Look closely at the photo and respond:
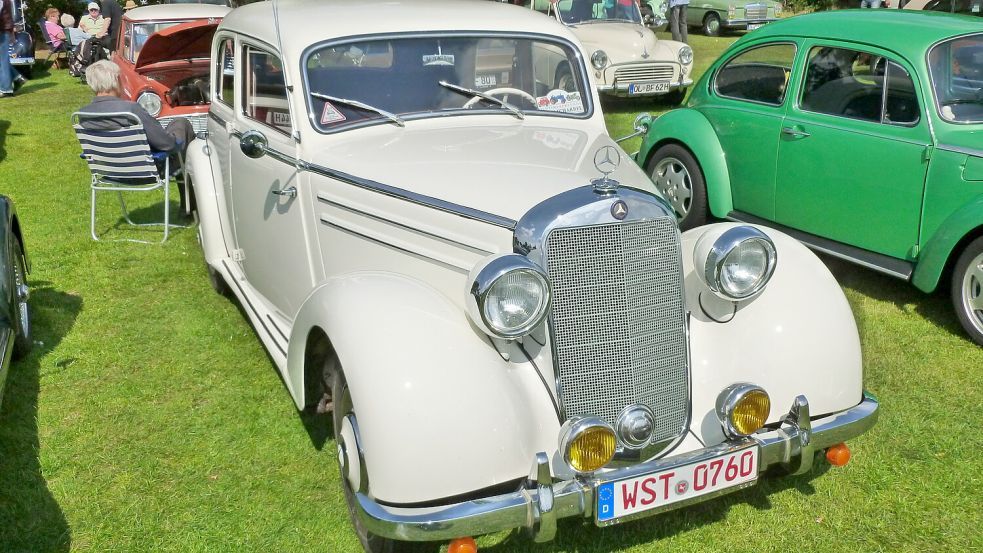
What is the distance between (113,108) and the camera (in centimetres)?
637

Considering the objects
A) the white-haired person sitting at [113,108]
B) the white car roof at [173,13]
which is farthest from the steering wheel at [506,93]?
the white car roof at [173,13]

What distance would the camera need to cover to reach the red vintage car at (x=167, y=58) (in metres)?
9.77

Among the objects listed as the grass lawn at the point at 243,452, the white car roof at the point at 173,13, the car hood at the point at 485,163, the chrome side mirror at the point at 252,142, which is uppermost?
the white car roof at the point at 173,13

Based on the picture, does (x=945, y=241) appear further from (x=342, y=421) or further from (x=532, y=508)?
(x=342, y=421)

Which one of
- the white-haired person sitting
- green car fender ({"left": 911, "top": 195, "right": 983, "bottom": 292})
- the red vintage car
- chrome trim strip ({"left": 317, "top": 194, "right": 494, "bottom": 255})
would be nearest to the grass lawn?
green car fender ({"left": 911, "top": 195, "right": 983, "bottom": 292})

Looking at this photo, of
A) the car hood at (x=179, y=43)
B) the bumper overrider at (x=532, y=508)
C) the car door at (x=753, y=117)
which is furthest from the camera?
the car hood at (x=179, y=43)

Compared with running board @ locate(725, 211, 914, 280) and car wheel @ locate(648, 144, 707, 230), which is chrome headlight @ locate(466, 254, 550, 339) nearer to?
running board @ locate(725, 211, 914, 280)

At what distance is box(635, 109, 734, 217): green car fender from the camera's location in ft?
20.1

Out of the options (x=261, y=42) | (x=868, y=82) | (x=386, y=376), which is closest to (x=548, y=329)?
(x=386, y=376)

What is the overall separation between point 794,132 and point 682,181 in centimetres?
105

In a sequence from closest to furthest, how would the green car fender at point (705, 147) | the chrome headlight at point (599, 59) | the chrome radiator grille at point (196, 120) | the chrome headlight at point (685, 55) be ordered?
the green car fender at point (705, 147)
the chrome radiator grille at point (196, 120)
the chrome headlight at point (599, 59)
the chrome headlight at point (685, 55)

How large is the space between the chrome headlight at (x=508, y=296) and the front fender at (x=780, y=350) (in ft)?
2.49

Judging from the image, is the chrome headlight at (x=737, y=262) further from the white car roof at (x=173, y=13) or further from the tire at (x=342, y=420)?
the white car roof at (x=173, y=13)

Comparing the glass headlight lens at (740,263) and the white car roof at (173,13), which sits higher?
the white car roof at (173,13)
